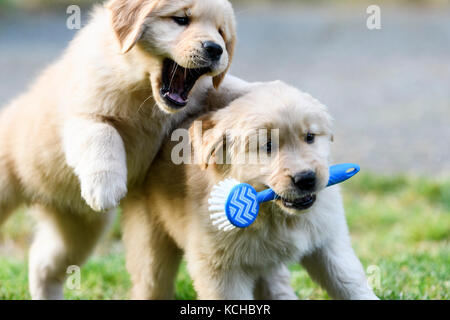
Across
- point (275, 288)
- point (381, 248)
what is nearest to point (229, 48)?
point (275, 288)

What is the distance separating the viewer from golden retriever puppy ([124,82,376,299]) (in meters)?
3.07

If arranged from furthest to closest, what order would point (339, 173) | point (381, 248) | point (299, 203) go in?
point (381, 248)
point (339, 173)
point (299, 203)

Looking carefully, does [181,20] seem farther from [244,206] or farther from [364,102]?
[364,102]

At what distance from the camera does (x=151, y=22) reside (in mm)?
3396

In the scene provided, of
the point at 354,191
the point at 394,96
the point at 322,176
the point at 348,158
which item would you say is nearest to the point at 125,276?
the point at 322,176

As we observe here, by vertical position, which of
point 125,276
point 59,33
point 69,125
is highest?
point 59,33

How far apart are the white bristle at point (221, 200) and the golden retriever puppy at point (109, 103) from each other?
467 millimetres

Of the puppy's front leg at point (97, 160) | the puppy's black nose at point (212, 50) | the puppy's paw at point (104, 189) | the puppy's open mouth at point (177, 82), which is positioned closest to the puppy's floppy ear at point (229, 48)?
the puppy's open mouth at point (177, 82)

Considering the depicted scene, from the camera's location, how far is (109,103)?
3.60 m

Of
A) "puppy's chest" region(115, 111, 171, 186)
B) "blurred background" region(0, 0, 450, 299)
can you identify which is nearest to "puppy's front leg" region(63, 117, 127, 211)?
"puppy's chest" region(115, 111, 171, 186)

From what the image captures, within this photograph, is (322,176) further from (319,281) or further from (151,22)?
(151,22)

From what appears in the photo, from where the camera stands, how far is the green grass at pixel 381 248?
4.12 meters

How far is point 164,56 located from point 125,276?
74.6 inches

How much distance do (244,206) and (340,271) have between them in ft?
2.41
